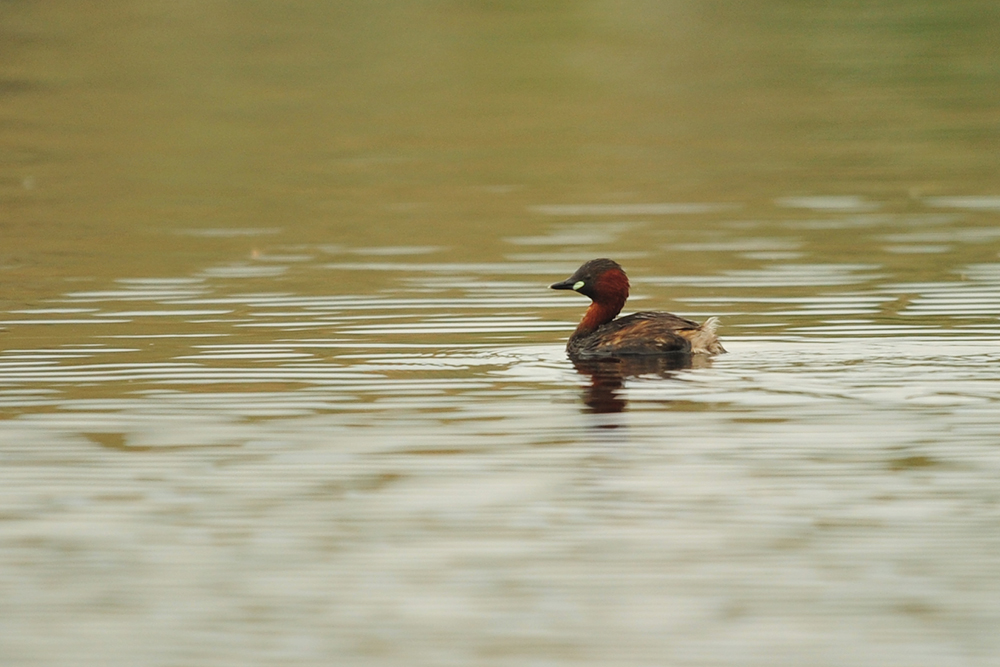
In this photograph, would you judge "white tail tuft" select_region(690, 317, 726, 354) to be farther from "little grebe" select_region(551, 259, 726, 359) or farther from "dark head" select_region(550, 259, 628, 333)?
"dark head" select_region(550, 259, 628, 333)

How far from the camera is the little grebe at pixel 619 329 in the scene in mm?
11602

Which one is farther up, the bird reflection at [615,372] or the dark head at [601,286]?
the dark head at [601,286]

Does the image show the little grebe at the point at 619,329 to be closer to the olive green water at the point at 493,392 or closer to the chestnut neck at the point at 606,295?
the chestnut neck at the point at 606,295

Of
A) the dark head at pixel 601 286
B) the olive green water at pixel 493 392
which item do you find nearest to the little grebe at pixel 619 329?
the dark head at pixel 601 286

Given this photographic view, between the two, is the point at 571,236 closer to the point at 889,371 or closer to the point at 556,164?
the point at 556,164

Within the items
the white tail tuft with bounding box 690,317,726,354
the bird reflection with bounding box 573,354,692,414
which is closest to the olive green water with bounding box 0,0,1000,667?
the bird reflection with bounding box 573,354,692,414

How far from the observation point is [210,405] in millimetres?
10234

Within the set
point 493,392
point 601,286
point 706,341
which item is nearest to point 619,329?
point 706,341

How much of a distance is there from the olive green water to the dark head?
1.03ft

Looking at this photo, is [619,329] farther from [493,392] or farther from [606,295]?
[493,392]

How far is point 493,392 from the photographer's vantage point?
10.5 metres

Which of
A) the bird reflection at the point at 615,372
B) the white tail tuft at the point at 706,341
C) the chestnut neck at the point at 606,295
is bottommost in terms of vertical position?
the bird reflection at the point at 615,372

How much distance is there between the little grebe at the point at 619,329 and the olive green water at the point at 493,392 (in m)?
0.27

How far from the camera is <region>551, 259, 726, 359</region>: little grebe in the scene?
1160cm
